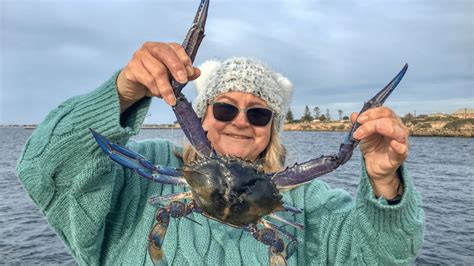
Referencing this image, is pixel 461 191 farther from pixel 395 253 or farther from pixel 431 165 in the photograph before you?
pixel 395 253

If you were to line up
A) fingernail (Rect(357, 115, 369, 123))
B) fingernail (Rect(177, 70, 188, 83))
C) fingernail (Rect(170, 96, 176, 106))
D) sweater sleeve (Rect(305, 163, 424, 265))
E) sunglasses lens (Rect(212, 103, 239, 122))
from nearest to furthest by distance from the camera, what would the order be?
fingernail (Rect(177, 70, 188, 83)) < fingernail (Rect(170, 96, 176, 106)) < fingernail (Rect(357, 115, 369, 123)) < sweater sleeve (Rect(305, 163, 424, 265)) < sunglasses lens (Rect(212, 103, 239, 122))

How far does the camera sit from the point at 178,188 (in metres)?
3.35

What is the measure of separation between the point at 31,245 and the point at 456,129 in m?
67.3

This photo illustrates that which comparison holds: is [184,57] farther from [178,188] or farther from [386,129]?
[178,188]

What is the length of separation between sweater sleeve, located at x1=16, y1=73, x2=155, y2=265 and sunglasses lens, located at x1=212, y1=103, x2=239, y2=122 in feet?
3.07

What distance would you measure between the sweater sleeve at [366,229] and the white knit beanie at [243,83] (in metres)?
0.98

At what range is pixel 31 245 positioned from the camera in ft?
31.1

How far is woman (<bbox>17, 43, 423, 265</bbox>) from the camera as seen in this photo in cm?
255

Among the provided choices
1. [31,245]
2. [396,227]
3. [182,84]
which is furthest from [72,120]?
[31,245]

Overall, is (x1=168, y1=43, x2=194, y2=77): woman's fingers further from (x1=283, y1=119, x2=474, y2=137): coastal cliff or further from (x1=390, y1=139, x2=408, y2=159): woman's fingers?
(x1=283, y1=119, x2=474, y2=137): coastal cliff

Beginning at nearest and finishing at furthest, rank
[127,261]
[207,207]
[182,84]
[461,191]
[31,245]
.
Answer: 1. [182,84]
2. [207,207]
3. [127,261]
4. [31,245]
5. [461,191]

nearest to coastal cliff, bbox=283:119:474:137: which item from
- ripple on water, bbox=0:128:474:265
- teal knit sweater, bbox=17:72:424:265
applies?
ripple on water, bbox=0:128:474:265

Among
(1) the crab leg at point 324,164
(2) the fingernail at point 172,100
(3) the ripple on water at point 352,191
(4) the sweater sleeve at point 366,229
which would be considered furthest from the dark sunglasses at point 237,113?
(2) the fingernail at point 172,100

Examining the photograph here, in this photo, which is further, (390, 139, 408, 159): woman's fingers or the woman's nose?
the woman's nose
